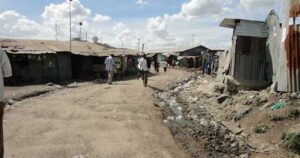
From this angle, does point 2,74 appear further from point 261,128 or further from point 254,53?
point 254,53

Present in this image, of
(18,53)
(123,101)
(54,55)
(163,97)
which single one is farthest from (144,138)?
(54,55)

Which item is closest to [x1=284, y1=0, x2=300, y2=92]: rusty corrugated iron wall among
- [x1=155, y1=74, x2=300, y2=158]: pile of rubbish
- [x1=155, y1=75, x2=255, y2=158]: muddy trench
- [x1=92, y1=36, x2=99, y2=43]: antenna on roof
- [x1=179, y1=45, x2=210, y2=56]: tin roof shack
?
[x1=155, y1=74, x2=300, y2=158]: pile of rubbish

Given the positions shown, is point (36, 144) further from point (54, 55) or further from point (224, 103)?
point (54, 55)

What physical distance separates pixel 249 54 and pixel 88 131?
9040 millimetres

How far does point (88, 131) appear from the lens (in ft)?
30.7

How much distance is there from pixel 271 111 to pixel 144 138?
12.3ft

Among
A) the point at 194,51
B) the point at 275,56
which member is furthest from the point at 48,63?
the point at 194,51

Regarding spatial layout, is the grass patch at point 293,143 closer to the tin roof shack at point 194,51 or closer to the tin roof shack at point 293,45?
the tin roof shack at point 293,45

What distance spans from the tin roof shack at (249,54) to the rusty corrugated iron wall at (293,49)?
4042 mm

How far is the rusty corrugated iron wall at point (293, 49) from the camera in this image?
11203mm

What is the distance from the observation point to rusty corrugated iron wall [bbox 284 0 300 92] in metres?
11.2

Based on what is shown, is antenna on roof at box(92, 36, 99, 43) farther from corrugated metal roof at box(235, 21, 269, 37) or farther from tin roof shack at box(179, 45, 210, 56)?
corrugated metal roof at box(235, 21, 269, 37)

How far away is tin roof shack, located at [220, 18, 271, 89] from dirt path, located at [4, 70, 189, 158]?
436 centimetres

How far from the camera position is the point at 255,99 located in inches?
478
